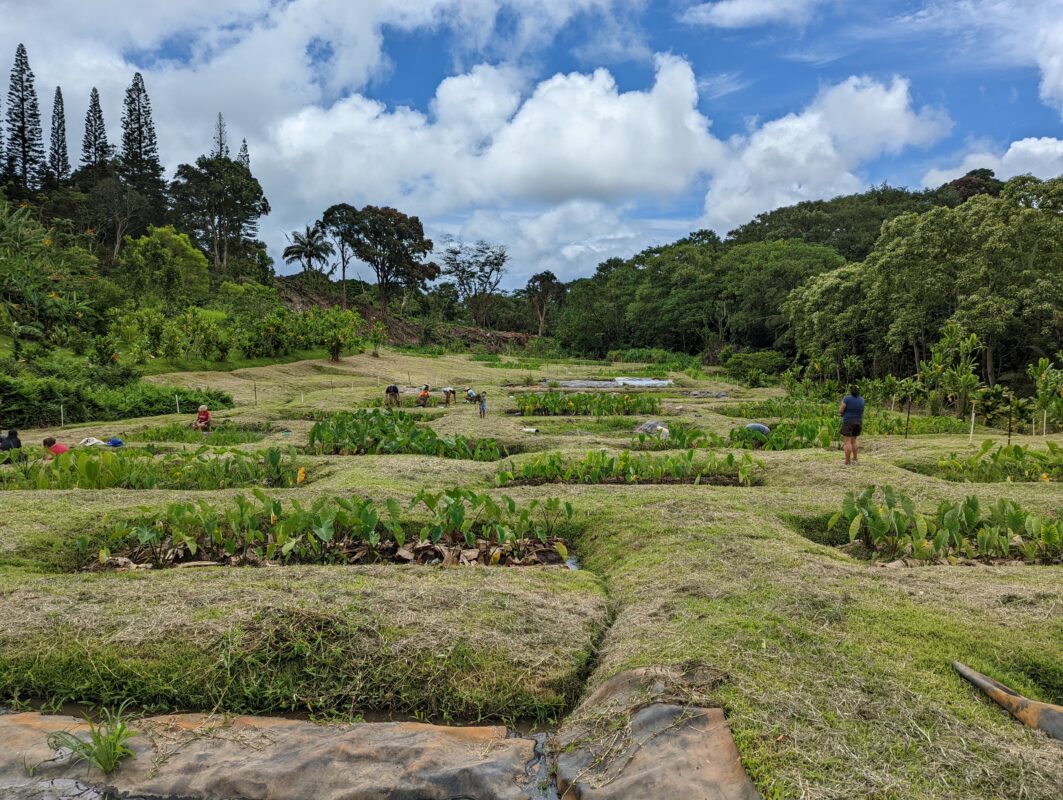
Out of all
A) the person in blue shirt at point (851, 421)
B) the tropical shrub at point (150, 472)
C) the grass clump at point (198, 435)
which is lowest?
the grass clump at point (198, 435)

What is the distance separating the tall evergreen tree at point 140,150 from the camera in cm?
5341

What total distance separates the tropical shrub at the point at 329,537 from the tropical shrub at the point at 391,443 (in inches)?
194

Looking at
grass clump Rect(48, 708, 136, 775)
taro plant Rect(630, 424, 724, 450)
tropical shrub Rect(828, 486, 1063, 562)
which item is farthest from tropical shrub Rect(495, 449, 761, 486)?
grass clump Rect(48, 708, 136, 775)

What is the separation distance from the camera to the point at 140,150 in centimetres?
5681

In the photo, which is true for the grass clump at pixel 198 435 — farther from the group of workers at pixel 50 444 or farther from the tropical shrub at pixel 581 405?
the tropical shrub at pixel 581 405

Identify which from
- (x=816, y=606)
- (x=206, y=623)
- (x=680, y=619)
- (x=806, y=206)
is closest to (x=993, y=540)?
(x=816, y=606)

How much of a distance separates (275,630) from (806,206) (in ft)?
197

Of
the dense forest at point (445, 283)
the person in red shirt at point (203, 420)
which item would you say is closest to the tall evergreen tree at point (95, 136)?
the dense forest at point (445, 283)

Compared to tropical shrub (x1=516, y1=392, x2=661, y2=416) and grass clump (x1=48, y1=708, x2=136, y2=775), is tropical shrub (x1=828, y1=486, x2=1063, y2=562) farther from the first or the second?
tropical shrub (x1=516, y1=392, x2=661, y2=416)

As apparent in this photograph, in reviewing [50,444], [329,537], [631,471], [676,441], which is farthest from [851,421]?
[50,444]

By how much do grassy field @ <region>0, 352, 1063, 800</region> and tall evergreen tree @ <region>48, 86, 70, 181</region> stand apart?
66.4 meters

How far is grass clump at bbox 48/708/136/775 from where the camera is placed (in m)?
3.07

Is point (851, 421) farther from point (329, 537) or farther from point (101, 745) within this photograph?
point (101, 745)

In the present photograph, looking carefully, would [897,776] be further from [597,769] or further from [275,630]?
[275,630]
